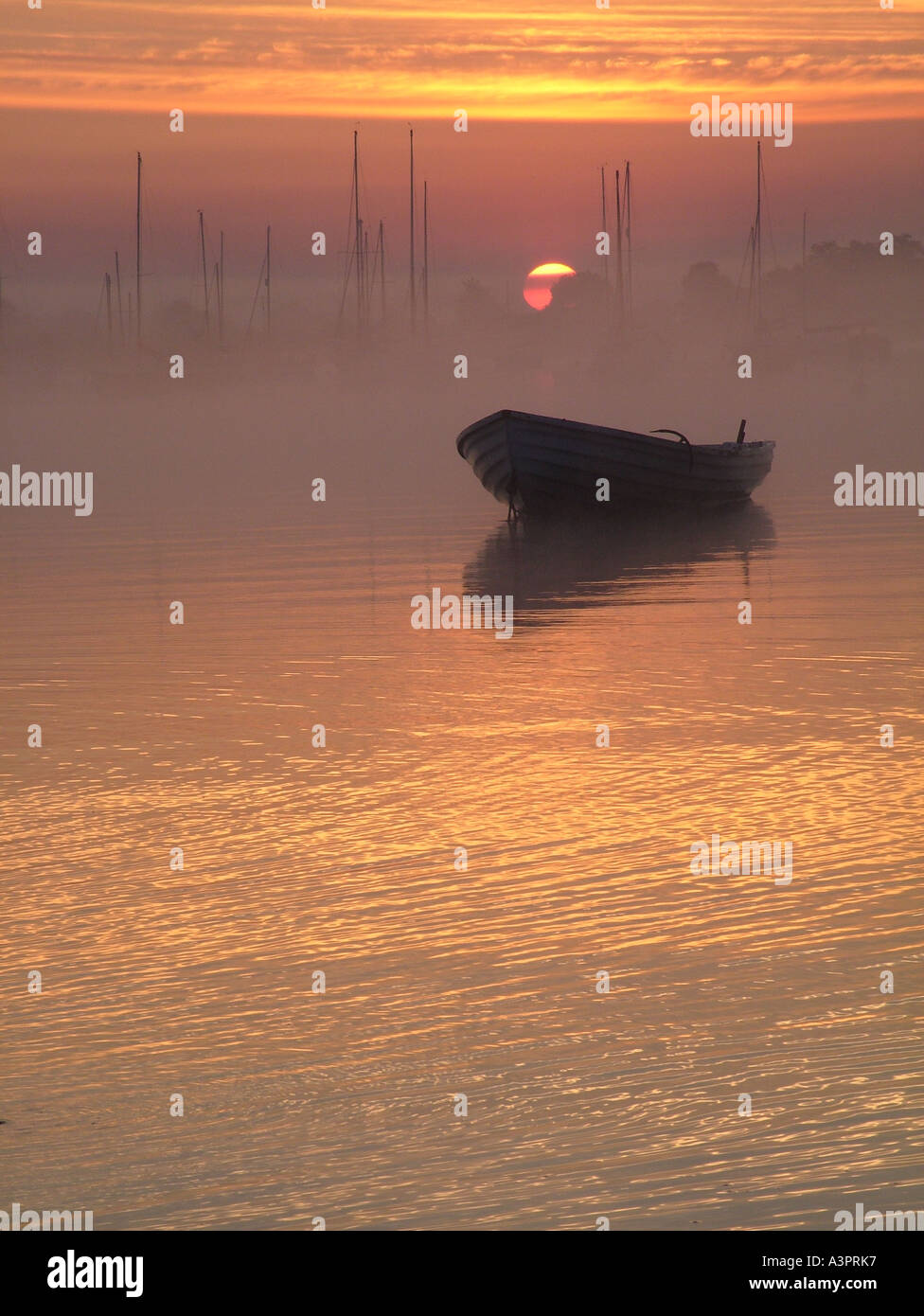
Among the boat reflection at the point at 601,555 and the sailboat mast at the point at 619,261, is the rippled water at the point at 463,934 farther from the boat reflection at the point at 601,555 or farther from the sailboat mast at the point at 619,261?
the sailboat mast at the point at 619,261

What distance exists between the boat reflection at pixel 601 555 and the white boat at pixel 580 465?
47cm

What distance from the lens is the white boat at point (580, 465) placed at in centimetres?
3450

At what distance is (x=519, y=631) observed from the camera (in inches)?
762

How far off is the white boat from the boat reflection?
1.55ft

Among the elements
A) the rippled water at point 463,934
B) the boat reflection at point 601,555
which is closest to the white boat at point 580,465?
the boat reflection at point 601,555

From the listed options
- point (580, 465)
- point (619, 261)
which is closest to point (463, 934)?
point (580, 465)

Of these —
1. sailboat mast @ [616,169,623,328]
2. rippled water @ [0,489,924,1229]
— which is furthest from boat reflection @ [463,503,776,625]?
sailboat mast @ [616,169,623,328]

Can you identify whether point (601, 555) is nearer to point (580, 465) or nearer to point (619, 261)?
point (580, 465)

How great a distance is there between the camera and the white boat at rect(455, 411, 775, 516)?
34500 mm

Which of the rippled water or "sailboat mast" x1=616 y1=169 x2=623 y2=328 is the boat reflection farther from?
"sailboat mast" x1=616 y1=169 x2=623 y2=328

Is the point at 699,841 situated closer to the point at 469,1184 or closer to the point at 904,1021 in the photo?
the point at 904,1021

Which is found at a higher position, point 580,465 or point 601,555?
point 580,465

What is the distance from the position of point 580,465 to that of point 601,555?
20.0 feet

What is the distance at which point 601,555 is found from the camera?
29078 mm
